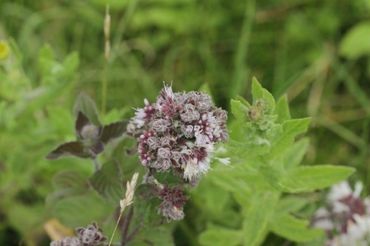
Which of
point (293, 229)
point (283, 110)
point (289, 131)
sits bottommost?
point (293, 229)

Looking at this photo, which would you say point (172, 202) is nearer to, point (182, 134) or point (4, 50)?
point (182, 134)

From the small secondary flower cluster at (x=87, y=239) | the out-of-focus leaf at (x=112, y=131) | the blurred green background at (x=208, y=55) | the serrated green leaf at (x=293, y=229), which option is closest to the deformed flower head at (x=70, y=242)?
the small secondary flower cluster at (x=87, y=239)

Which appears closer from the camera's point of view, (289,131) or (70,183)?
(289,131)

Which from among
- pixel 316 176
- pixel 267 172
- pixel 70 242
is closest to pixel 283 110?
pixel 267 172

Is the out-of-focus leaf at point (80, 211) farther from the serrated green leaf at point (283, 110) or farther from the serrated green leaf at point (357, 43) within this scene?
the serrated green leaf at point (357, 43)

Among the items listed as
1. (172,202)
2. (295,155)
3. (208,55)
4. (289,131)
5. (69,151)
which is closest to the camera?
(172,202)

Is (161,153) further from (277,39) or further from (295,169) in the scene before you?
(277,39)

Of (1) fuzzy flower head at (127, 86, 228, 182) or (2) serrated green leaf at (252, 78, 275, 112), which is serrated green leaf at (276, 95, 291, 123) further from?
(1) fuzzy flower head at (127, 86, 228, 182)

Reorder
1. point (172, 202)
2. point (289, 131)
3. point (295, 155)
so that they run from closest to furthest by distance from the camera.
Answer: point (172, 202) → point (289, 131) → point (295, 155)

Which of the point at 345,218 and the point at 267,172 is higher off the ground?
the point at 345,218
